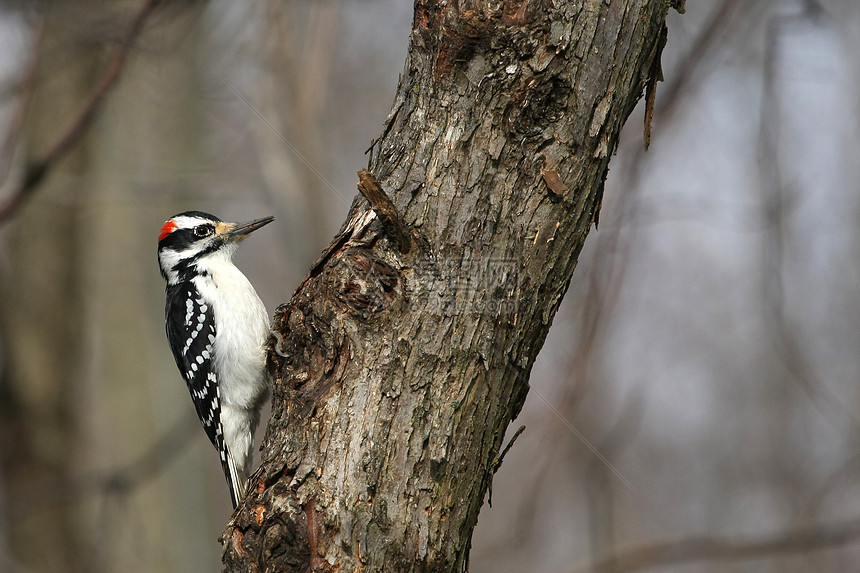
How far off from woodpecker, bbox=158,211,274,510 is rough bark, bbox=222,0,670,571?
217 cm

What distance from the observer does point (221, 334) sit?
188 inches

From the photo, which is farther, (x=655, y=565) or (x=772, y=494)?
(x=772, y=494)

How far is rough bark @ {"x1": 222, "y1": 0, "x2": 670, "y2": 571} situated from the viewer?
2.45 metres

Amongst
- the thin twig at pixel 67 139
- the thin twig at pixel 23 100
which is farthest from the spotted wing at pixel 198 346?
the thin twig at pixel 23 100

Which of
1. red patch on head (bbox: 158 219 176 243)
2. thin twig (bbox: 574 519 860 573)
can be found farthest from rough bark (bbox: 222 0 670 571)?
red patch on head (bbox: 158 219 176 243)

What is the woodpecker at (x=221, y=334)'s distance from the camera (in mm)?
4715

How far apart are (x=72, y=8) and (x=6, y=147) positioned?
7.58 ft

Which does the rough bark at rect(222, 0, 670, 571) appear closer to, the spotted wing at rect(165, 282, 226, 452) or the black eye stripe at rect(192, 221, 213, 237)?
the spotted wing at rect(165, 282, 226, 452)

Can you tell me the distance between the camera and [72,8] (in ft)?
20.1

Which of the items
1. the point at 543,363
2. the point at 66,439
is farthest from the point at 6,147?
the point at 66,439

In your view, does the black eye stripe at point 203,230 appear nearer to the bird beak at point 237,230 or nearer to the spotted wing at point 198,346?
the bird beak at point 237,230

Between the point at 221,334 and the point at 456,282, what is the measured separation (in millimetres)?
2671

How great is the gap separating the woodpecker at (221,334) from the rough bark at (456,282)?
2170 mm

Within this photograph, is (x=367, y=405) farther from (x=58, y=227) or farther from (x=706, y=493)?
(x=706, y=493)
